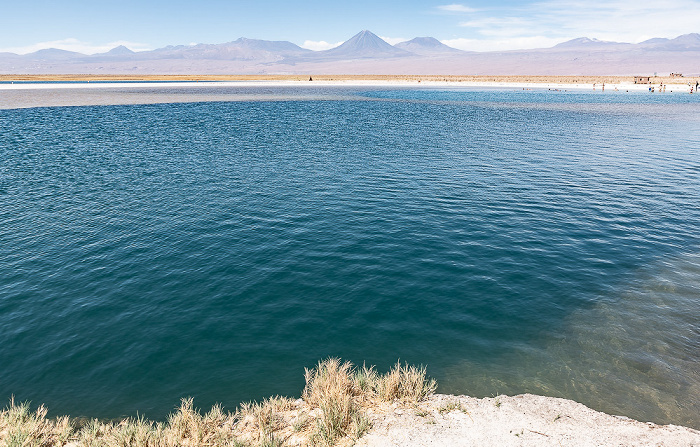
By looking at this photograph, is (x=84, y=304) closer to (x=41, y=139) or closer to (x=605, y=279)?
(x=605, y=279)

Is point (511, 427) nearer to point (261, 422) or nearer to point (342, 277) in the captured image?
point (261, 422)

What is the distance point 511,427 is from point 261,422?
25.6 ft

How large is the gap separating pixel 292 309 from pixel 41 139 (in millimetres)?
61466

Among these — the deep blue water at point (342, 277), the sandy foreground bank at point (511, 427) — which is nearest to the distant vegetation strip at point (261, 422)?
the sandy foreground bank at point (511, 427)

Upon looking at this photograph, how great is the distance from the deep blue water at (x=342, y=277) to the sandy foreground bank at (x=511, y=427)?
1208mm

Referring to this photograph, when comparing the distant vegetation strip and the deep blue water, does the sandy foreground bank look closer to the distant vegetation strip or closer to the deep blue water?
the distant vegetation strip

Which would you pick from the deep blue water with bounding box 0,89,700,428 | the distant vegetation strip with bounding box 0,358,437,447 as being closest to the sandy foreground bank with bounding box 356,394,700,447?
the distant vegetation strip with bounding box 0,358,437,447

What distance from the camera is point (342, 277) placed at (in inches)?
882

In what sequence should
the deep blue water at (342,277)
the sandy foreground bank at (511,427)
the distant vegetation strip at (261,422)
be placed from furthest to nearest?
the deep blue water at (342,277), the sandy foreground bank at (511,427), the distant vegetation strip at (261,422)

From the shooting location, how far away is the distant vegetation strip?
1169 cm

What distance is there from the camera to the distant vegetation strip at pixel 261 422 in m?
11.7

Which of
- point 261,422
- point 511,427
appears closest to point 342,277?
point 261,422

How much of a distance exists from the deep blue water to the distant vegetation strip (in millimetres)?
1275

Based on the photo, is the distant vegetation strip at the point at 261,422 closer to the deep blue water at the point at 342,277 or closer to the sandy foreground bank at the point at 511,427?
the sandy foreground bank at the point at 511,427
